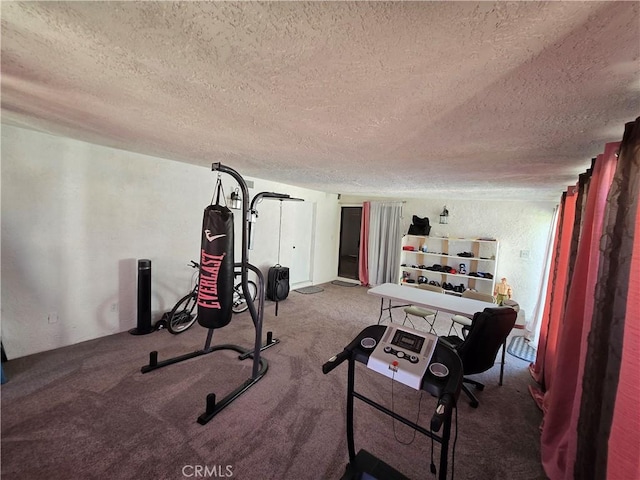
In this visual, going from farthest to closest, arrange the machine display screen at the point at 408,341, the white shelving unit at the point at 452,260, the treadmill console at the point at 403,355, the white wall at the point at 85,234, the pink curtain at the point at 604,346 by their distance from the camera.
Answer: the white shelving unit at the point at 452,260 → the white wall at the point at 85,234 → the machine display screen at the point at 408,341 → the treadmill console at the point at 403,355 → the pink curtain at the point at 604,346

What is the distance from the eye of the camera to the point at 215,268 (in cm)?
220

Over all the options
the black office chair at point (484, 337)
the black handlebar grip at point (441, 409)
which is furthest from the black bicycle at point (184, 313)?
the black handlebar grip at point (441, 409)

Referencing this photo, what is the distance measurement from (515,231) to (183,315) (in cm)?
586

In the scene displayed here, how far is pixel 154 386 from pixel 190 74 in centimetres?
249

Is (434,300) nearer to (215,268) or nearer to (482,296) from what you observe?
(482,296)

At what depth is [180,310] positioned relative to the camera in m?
3.69

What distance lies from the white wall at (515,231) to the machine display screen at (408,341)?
4.39 metres

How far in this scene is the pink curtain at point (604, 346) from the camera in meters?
0.95

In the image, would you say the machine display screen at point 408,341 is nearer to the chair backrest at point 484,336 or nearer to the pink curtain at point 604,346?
the pink curtain at point 604,346

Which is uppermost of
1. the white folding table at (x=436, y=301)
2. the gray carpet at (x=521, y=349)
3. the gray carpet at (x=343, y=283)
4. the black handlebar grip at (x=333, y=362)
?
the black handlebar grip at (x=333, y=362)

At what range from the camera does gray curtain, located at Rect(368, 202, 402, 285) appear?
6098 mm

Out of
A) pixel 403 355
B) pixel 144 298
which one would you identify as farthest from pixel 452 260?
pixel 144 298

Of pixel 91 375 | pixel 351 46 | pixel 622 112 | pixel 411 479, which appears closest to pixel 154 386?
pixel 91 375

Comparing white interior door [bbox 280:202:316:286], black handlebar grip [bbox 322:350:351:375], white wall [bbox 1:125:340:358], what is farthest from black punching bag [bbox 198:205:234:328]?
white interior door [bbox 280:202:316:286]
